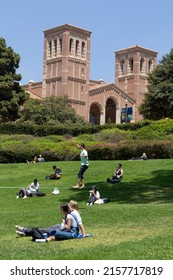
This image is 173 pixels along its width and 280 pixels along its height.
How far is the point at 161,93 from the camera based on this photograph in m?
56.2

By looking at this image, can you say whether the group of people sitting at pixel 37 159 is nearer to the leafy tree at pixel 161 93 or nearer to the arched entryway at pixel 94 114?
the leafy tree at pixel 161 93

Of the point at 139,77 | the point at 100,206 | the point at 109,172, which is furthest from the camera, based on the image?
the point at 139,77

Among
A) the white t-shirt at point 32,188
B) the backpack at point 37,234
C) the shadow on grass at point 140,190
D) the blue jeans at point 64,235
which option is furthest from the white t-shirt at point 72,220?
the white t-shirt at point 32,188

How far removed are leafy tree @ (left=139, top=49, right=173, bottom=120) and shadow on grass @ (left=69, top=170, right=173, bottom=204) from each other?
116ft

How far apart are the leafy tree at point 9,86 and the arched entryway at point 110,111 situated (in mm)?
48136

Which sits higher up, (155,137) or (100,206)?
(155,137)

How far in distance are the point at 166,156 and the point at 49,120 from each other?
113 feet

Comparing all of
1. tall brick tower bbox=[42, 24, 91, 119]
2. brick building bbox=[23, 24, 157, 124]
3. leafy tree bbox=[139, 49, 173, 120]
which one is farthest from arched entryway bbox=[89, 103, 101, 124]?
leafy tree bbox=[139, 49, 173, 120]

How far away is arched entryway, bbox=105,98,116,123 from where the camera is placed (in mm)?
99525

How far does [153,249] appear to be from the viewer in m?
7.80

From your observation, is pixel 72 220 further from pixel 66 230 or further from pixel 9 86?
pixel 9 86

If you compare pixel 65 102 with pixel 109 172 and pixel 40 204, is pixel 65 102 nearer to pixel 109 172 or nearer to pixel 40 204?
pixel 109 172

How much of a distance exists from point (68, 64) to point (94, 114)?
13.0 meters

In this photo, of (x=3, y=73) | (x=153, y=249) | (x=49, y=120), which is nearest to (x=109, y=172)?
(x=153, y=249)
